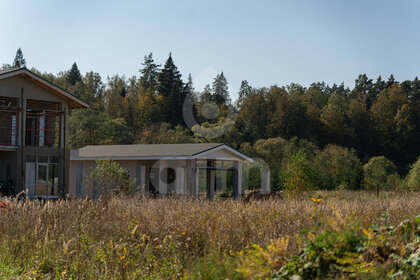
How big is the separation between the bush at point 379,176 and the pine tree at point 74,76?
54.8 meters

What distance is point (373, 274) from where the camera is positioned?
175 inches

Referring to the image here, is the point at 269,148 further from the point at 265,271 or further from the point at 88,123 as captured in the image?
the point at 265,271

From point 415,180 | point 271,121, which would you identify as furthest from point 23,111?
point 271,121

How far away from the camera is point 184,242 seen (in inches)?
308

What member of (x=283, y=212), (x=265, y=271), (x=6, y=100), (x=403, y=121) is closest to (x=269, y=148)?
(x=403, y=121)

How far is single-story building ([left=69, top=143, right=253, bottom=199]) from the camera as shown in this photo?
93.8 feet

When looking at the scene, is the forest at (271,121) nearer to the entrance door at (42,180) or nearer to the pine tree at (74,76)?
the pine tree at (74,76)

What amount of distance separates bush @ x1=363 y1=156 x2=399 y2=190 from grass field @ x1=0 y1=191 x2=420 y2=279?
82.8 ft

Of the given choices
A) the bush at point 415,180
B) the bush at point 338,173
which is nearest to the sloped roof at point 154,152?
the bush at point 338,173

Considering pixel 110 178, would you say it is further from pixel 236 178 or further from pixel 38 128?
pixel 236 178

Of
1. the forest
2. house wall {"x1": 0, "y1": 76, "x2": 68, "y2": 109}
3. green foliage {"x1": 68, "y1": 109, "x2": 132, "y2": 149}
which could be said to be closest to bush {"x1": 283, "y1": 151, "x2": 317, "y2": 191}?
house wall {"x1": 0, "y1": 76, "x2": 68, "y2": 109}

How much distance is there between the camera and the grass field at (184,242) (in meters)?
4.78

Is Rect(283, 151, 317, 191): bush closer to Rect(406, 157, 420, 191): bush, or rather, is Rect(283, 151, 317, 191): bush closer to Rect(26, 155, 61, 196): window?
Rect(26, 155, 61, 196): window

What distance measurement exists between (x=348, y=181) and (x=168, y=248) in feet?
118
